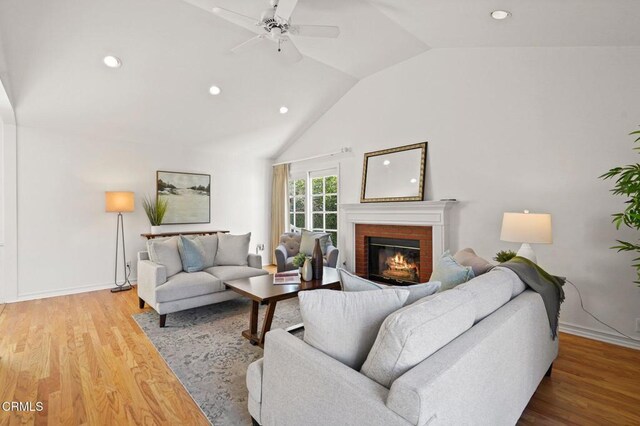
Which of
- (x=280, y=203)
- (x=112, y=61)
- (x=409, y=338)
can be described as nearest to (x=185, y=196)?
(x=280, y=203)

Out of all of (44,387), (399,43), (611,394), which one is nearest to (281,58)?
(399,43)

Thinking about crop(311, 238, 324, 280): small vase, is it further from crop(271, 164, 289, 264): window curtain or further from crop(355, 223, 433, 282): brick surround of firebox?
crop(271, 164, 289, 264): window curtain

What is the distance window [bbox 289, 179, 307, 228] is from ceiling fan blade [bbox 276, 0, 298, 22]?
3788mm

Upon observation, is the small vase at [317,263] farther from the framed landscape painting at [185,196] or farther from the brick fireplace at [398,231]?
the framed landscape painting at [185,196]

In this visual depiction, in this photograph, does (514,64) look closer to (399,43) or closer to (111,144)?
(399,43)

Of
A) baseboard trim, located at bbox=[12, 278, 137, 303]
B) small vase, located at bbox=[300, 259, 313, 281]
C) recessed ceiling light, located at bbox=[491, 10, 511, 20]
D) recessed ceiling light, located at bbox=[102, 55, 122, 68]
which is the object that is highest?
recessed ceiling light, located at bbox=[491, 10, 511, 20]

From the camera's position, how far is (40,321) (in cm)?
336

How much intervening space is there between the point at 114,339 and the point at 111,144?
3.18 metres

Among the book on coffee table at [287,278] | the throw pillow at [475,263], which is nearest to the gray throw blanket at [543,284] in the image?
the throw pillow at [475,263]

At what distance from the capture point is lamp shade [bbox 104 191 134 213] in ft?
14.8

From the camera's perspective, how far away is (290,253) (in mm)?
5195

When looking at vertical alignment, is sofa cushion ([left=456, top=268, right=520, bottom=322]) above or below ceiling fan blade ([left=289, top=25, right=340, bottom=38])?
below

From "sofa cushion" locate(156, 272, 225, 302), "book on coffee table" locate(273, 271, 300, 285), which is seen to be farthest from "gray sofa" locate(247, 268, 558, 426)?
"sofa cushion" locate(156, 272, 225, 302)

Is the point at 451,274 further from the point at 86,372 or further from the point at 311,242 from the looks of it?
the point at 311,242
